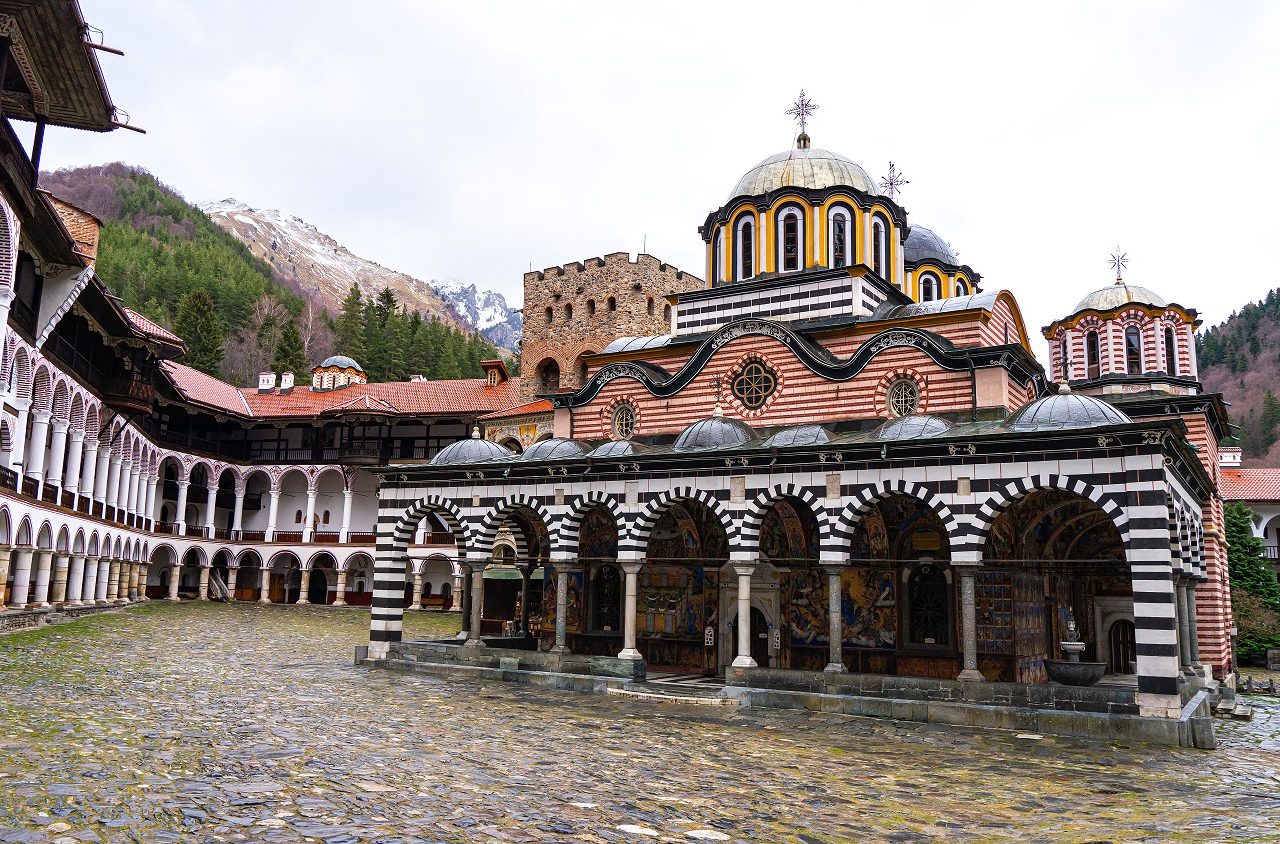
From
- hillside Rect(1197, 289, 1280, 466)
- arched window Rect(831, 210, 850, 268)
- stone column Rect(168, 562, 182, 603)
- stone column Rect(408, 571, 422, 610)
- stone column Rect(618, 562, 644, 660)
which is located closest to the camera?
stone column Rect(618, 562, 644, 660)

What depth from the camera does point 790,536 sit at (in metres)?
19.6

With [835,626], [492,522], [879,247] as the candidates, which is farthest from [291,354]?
[835,626]

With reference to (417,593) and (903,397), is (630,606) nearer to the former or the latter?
(903,397)

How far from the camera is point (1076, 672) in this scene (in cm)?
1567

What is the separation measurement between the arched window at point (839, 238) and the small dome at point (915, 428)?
22.5 ft

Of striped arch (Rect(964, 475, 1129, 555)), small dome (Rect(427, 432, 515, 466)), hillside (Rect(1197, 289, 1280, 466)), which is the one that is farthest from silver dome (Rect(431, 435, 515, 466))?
hillside (Rect(1197, 289, 1280, 466))

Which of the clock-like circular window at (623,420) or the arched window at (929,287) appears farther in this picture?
the arched window at (929,287)

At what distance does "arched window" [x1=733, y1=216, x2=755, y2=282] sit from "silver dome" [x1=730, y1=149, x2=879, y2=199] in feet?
2.42

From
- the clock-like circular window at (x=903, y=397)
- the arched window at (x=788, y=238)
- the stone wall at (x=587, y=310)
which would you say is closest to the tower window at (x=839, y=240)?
the arched window at (x=788, y=238)

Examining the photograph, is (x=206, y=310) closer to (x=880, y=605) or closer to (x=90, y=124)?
(x=90, y=124)

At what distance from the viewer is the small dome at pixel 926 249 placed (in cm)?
3247

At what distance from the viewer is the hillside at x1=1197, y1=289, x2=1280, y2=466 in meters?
79.6

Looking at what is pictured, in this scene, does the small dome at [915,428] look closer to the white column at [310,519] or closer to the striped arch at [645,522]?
the striped arch at [645,522]

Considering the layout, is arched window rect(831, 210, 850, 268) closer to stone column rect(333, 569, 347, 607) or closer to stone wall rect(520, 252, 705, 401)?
stone wall rect(520, 252, 705, 401)
